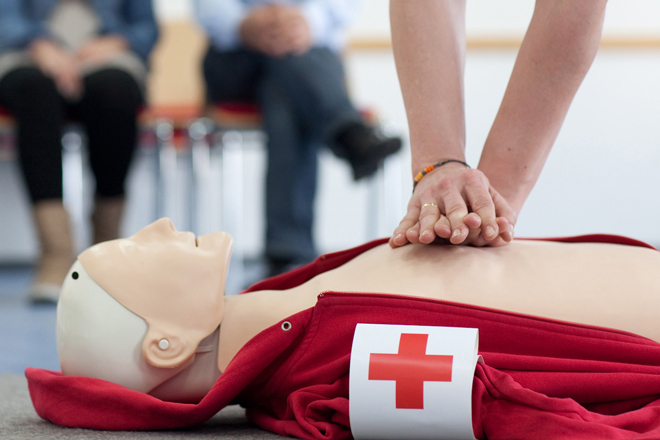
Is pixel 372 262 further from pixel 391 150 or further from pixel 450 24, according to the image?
pixel 391 150

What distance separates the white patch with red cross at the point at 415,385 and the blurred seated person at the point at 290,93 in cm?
132

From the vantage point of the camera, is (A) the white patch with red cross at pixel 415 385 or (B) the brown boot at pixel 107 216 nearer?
(A) the white patch with red cross at pixel 415 385

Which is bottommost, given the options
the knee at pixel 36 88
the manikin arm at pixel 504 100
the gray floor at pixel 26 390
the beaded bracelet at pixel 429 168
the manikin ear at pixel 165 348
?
the gray floor at pixel 26 390

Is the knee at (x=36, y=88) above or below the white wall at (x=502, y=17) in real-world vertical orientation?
below

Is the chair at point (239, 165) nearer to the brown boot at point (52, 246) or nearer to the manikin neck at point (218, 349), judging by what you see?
the brown boot at point (52, 246)

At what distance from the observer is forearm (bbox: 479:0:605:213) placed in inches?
33.4

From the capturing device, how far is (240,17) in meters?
2.24

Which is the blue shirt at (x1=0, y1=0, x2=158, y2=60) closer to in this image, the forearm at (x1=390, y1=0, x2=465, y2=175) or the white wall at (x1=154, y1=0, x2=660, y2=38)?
the white wall at (x1=154, y1=0, x2=660, y2=38)

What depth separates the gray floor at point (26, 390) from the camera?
2.28ft

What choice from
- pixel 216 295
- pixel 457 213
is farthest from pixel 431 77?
pixel 216 295

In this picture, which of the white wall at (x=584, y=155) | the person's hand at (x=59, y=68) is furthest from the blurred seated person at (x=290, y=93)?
the white wall at (x=584, y=155)

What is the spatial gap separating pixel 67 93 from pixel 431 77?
158 centimetres

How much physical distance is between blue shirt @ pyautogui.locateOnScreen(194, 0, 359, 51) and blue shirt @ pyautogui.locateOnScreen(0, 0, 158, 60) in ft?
0.70

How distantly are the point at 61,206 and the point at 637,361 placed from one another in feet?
5.61
